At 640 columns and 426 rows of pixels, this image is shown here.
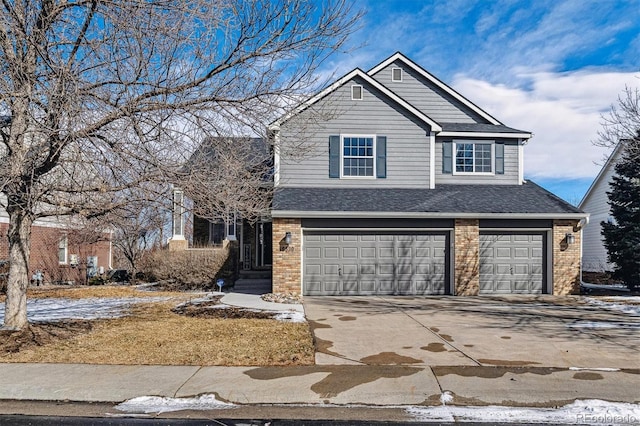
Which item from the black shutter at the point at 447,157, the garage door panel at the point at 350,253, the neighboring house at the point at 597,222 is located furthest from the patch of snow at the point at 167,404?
the neighboring house at the point at 597,222

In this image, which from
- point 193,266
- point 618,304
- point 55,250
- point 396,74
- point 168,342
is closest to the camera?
point 168,342

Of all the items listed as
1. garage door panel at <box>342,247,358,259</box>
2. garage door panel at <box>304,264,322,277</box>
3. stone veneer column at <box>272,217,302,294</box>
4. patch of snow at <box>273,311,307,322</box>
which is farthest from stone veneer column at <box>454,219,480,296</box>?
patch of snow at <box>273,311,307,322</box>

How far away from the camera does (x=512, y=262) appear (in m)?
15.0

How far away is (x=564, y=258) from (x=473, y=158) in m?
4.92

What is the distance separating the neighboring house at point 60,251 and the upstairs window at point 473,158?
14.9 meters

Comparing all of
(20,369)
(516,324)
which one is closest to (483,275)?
(516,324)

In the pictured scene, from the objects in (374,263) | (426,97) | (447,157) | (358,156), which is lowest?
(374,263)

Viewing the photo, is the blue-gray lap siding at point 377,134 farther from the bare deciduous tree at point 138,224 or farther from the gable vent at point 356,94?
the bare deciduous tree at point 138,224

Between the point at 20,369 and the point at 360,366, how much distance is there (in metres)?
4.77

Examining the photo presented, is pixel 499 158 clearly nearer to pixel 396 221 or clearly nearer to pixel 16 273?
pixel 396 221

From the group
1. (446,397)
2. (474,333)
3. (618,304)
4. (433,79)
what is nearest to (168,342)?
(446,397)

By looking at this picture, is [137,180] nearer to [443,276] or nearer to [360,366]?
[360,366]

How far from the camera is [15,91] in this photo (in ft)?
23.3

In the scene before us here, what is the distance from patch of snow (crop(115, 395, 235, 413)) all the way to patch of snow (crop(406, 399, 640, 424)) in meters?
2.24
